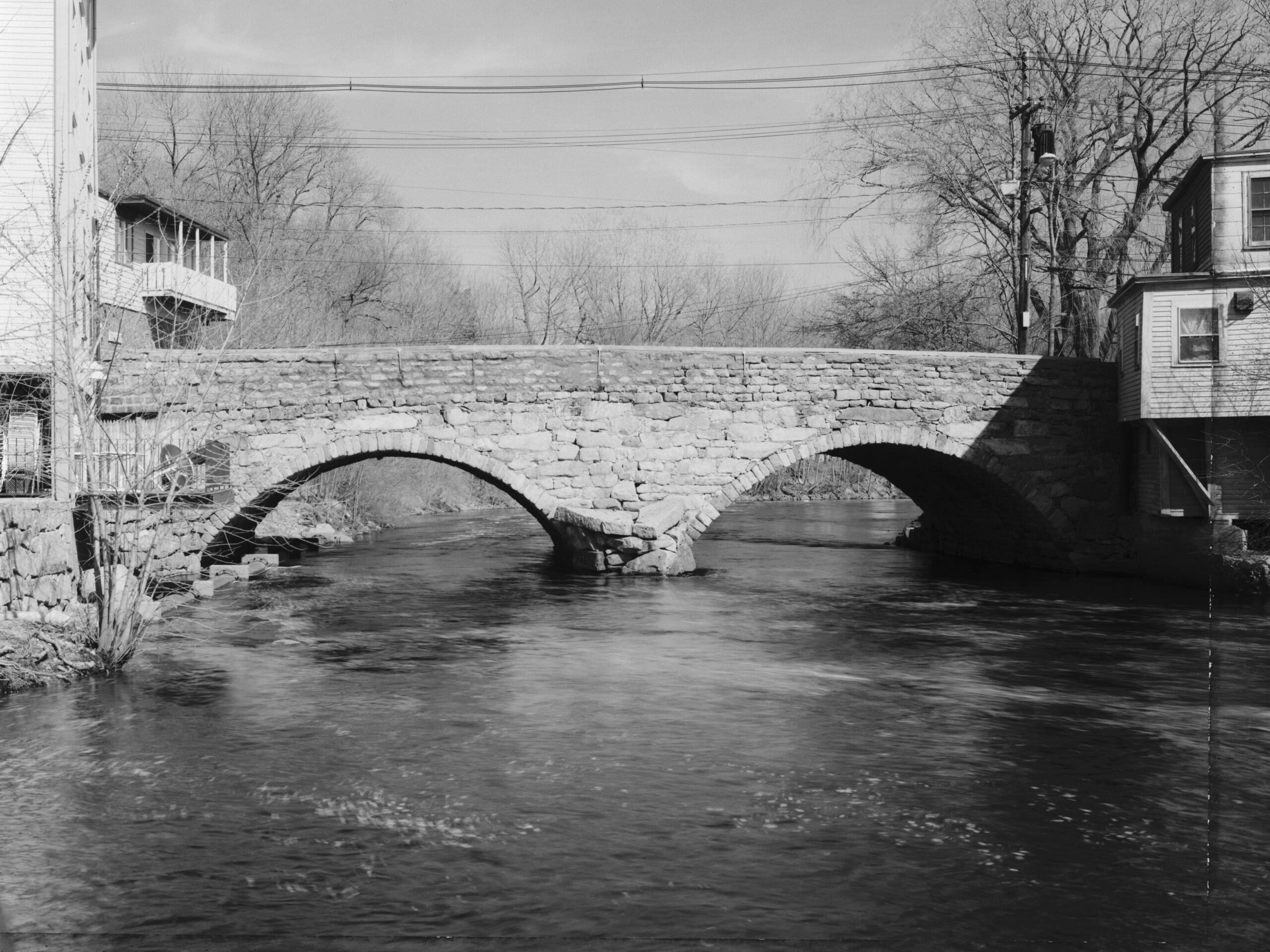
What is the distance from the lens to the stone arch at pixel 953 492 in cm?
1883

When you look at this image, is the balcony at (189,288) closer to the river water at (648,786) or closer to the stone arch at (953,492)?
the stone arch at (953,492)

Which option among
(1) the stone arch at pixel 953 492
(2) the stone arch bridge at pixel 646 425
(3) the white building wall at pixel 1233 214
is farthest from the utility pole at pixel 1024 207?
(3) the white building wall at pixel 1233 214

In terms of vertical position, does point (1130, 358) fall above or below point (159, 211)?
below

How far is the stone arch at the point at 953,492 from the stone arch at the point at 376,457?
8.57 ft

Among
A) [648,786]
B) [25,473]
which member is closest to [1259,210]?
[648,786]

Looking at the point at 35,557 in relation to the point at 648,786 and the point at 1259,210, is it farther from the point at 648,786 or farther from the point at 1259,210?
the point at 1259,210

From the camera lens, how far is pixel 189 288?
1026 inches

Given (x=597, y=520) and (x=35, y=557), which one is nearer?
(x=35, y=557)

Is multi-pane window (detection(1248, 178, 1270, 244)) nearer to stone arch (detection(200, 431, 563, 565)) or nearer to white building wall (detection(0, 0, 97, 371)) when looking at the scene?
stone arch (detection(200, 431, 563, 565))

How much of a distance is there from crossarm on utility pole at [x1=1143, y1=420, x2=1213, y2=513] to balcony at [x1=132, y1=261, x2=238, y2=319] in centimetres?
1640

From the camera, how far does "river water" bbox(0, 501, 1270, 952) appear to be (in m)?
5.86

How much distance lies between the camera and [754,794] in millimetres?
7789

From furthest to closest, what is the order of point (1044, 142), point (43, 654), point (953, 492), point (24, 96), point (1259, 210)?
point (1044, 142), point (953, 492), point (24, 96), point (1259, 210), point (43, 654)

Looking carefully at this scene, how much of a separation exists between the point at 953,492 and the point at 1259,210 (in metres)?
6.83
